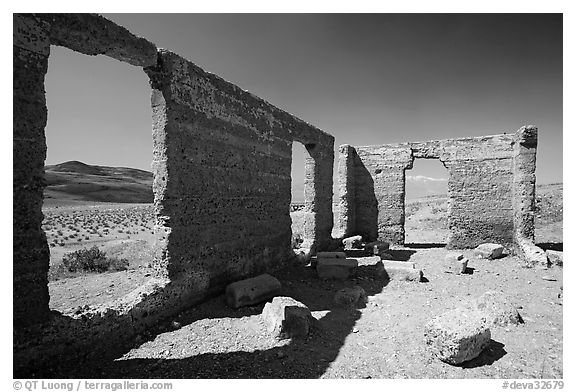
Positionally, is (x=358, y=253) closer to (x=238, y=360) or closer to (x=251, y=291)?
(x=251, y=291)

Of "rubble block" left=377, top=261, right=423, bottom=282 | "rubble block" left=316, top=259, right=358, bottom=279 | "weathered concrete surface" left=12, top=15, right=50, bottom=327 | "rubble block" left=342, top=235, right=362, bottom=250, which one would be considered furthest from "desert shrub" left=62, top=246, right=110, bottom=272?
"rubble block" left=377, top=261, right=423, bottom=282

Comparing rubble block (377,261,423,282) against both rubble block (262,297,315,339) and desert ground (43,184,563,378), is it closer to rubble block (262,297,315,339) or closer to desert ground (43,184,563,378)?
desert ground (43,184,563,378)

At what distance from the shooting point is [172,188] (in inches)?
198

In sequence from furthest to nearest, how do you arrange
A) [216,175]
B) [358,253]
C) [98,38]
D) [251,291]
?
[358,253]
[216,175]
[251,291]
[98,38]

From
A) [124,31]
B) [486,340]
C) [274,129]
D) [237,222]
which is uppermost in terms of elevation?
[124,31]

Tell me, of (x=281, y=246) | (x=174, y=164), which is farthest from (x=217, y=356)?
(x=281, y=246)

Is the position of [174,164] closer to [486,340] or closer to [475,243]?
[486,340]

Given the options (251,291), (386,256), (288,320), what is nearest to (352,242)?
(386,256)

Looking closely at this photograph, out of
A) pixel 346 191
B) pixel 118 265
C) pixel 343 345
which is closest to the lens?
pixel 343 345

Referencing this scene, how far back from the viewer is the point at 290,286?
6926 mm

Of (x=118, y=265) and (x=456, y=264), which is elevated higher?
(x=456, y=264)

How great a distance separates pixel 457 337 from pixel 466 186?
29.7ft

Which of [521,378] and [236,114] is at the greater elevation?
[236,114]

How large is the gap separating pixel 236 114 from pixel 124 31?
257cm
